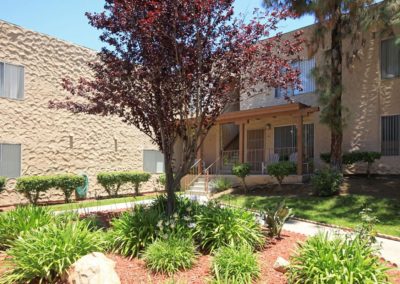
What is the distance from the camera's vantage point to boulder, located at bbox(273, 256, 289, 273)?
Answer: 5.57 metres

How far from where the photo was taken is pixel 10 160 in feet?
49.3

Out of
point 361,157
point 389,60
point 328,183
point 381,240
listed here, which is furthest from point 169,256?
point 389,60

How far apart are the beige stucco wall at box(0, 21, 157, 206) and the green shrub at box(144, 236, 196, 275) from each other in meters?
11.1

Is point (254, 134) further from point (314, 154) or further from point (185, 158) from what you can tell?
point (185, 158)

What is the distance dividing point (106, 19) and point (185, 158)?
3220 mm

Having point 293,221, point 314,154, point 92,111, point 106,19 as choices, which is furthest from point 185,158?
point 314,154

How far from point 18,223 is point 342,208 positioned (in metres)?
8.88

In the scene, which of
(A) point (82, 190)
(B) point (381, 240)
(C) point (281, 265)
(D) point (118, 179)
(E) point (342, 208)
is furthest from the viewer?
(D) point (118, 179)

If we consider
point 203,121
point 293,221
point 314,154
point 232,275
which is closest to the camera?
point 232,275

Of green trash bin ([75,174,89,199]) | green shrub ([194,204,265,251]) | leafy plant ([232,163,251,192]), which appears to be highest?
leafy plant ([232,163,251,192])

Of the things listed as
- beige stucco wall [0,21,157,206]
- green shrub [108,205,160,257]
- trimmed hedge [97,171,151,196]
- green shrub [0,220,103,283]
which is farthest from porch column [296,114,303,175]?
green shrub [0,220,103,283]

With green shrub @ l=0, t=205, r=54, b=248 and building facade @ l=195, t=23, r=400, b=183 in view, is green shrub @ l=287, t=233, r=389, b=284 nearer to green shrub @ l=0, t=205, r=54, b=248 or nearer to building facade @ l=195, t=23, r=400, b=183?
green shrub @ l=0, t=205, r=54, b=248

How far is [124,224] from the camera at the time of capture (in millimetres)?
6805

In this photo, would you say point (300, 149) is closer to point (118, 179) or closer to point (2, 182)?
point (118, 179)
